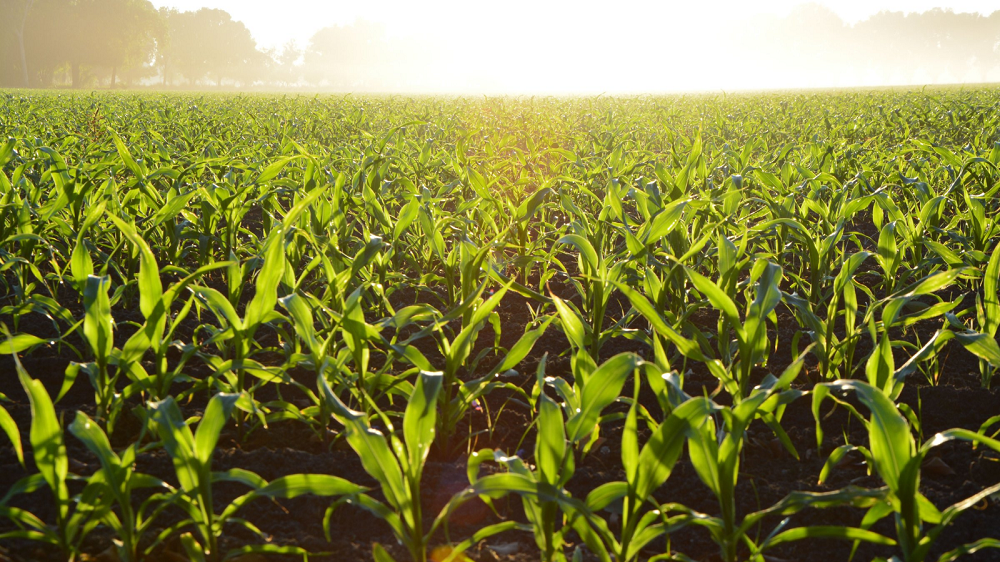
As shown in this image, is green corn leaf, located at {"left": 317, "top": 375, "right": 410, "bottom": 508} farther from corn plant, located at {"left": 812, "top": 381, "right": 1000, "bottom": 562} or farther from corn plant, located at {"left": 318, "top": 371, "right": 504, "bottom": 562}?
corn plant, located at {"left": 812, "top": 381, "right": 1000, "bottom": 562}

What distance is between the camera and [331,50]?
143 meters

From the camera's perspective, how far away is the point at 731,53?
142750 millimetres

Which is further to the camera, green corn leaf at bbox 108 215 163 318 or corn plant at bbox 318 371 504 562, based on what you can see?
green corn leaf at bbox 108 215 163 318

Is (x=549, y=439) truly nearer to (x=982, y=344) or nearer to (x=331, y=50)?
(x=982, y=344)

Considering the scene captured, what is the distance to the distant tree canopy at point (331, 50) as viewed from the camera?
50000 millimetres

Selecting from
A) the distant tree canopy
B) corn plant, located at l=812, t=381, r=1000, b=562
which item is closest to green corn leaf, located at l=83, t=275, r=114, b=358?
corn plant, located at l=812, t=381, r=1000, b=562

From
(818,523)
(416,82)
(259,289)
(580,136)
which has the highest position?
(416,82)

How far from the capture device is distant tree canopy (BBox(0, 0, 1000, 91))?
164 feet

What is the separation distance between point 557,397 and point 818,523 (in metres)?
0.75

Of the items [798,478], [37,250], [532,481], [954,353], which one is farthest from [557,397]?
[37,250]

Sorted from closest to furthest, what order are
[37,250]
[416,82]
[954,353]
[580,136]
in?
[954,353]
[37,250]
[580,136]
[416,82]

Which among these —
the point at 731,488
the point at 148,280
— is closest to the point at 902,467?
the point at 731,488

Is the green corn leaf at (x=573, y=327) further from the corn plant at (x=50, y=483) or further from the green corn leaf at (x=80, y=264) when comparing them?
the green corn leaf at (x=80, y=264)

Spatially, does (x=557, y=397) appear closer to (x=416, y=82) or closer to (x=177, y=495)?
(x=177, y=495)
